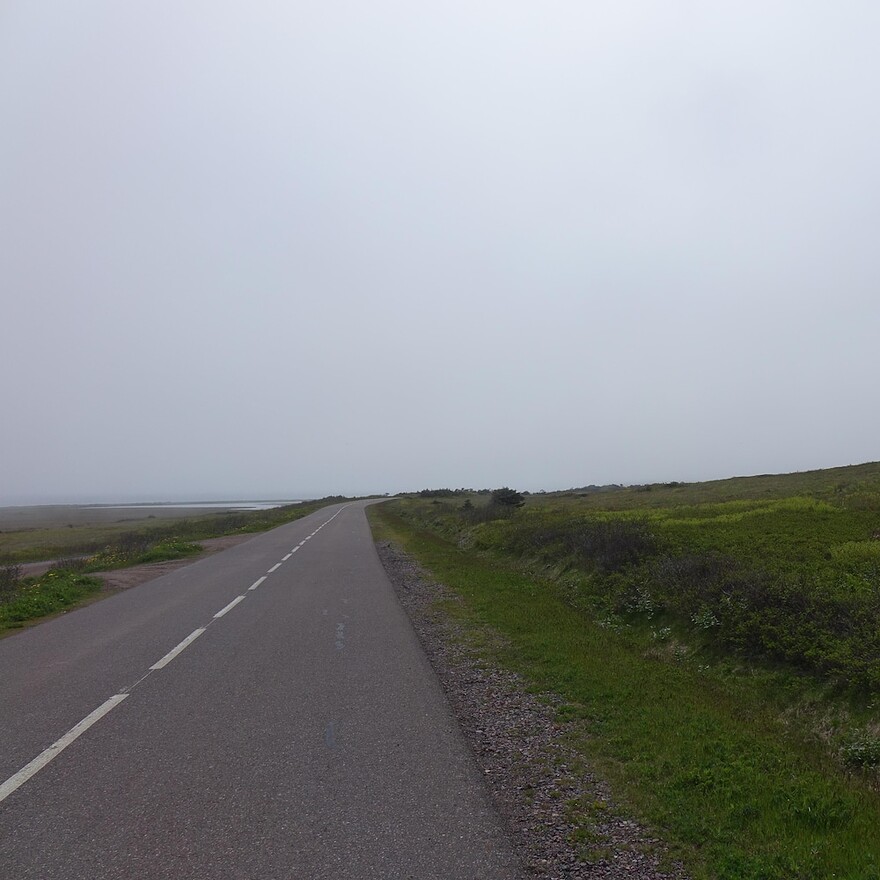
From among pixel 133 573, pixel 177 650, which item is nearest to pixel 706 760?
pixel 177 650

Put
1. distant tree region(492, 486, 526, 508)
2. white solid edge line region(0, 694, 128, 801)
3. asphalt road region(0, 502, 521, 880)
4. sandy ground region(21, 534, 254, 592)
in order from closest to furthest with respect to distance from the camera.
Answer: asphalt road region(0, 502, 521, 880)
white solid edge line region(0, 694, 128, 801)
sandy ground region(21, 534, 254, 592)
distant tree region(492, 486, 526, 508)

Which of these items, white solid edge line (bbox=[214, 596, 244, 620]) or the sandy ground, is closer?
white solid edge line (bbox=[214, 596, 244, 620])

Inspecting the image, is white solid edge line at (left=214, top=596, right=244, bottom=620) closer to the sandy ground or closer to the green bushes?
the sandy ground

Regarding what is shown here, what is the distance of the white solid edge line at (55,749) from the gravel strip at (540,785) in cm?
390

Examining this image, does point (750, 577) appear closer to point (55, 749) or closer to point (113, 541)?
point (55, 749)

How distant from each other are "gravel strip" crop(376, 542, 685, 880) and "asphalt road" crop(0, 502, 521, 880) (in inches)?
8.2

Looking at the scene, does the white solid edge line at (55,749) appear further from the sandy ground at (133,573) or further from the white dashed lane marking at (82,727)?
the sandy ground at (133,573)

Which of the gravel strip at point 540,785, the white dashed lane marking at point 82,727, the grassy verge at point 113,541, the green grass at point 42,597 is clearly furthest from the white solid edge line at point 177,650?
the grassy verge at point 113,541

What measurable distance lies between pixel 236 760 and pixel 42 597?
1246cm

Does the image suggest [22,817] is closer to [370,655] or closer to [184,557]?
[370,655]

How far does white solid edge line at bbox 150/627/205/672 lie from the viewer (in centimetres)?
873

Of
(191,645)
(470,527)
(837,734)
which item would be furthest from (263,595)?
(470,527)

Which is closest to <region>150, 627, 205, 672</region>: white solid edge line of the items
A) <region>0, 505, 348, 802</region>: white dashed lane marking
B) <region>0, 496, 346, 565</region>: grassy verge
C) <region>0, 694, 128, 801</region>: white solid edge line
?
<region>0, 505, 348, 802</region>: white dashed lane marking

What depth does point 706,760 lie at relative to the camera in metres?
5.56
